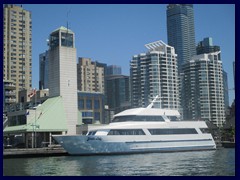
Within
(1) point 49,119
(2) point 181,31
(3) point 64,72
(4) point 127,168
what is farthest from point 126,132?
(2) point 181,31

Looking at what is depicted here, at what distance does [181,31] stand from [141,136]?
340ft

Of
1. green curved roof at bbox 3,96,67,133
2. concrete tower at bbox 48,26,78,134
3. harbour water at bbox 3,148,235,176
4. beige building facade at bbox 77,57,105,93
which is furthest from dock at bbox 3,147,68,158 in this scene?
beige building facade at bbox 77,57,105,93

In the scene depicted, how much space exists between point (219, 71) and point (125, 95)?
26388 mm

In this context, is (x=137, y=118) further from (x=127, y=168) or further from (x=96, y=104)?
(x=96, y=104)

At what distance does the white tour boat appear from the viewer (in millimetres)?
25016

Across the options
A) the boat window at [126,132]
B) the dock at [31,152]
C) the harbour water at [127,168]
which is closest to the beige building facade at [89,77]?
the dock at [31,152]

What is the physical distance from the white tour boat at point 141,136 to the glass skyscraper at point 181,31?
299 feet

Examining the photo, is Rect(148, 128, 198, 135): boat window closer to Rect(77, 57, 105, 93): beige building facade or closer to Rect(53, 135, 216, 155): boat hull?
Rect(53, 135, 216, 155): boat hull

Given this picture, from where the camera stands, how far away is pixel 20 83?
6369 cm

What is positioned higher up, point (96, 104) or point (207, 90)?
point (207, 90)

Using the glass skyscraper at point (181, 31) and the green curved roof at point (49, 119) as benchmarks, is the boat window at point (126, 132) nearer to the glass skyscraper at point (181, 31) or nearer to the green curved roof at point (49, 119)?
the green curved roof at point (49, 119)

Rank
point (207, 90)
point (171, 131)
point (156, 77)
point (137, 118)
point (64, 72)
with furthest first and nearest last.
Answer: point (156, 77) → point (207, 90) → point (64, 72) → point (171, 131) → point (137, 118)

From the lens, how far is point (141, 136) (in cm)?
2631
